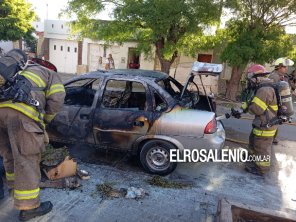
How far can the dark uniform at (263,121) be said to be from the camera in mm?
4867

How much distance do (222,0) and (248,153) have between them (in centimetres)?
634

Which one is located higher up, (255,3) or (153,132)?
(255,3)

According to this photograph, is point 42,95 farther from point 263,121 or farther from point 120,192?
point 263,121

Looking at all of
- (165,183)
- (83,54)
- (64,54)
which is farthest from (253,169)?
(64,54)

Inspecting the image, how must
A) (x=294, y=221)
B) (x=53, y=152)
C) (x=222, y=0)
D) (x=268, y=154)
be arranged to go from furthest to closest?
(x=222, y=0) < (x=268, y=154) < (x=53, y=152) < (x=294, y=221)

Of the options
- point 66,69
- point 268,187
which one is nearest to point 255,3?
point 268,187

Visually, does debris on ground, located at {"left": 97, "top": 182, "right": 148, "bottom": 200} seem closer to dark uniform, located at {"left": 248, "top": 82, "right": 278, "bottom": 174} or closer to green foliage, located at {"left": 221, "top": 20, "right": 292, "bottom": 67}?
dark uniform, located at {"left": 248, "top": 82, "right": 278, "bottom": 174}

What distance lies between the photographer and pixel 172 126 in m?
4.58

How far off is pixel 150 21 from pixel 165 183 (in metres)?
6.40

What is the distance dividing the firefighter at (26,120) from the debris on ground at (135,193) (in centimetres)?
111

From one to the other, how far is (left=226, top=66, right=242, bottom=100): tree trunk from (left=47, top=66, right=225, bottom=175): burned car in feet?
25.8

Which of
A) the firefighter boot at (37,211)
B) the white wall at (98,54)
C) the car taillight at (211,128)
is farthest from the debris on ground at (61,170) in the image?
the white wall at (98,54)

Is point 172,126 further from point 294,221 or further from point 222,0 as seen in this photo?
point 222,0

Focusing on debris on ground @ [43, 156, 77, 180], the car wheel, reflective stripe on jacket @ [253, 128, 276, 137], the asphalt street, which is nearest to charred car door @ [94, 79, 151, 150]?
the car wheel
